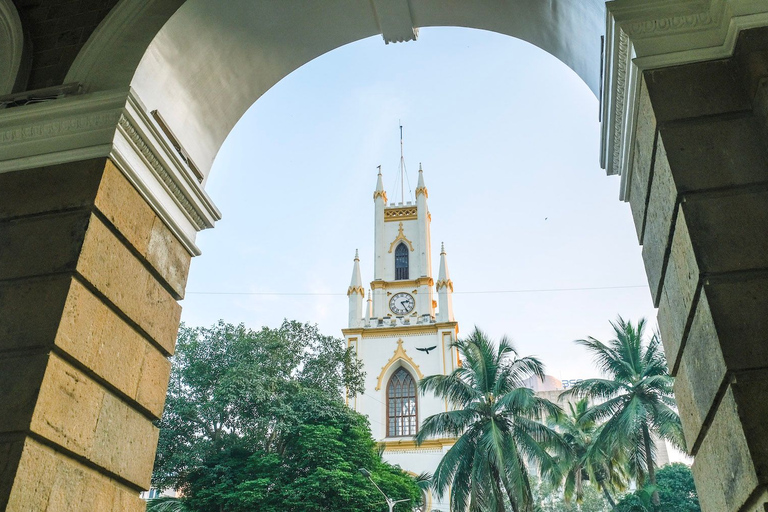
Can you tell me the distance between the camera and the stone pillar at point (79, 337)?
2594 millimetres

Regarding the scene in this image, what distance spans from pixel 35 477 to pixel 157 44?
236cm

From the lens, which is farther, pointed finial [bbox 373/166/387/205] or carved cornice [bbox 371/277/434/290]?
pointed finial [bbox 373/166/387/205]

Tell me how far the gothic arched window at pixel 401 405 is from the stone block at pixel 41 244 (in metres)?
30.1

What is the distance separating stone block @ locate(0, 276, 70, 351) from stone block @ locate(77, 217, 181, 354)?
149 millimetres

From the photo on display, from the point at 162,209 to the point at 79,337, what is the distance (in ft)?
3.30

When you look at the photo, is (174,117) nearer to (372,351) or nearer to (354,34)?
(354,34)

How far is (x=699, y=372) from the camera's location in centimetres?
261

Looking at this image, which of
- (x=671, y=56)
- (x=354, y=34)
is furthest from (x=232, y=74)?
(x=671, y=56)

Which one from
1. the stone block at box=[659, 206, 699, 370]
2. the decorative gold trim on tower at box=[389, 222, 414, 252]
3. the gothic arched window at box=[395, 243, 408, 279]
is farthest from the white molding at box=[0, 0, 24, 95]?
the decorative gold trim on tower at box=[389, 222, 414, 252]

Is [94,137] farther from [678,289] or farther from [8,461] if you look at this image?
[678,289]

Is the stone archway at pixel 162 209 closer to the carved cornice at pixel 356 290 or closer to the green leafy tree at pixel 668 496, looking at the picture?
the green leafy tree at pixel 668 496

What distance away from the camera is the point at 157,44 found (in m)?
3.73

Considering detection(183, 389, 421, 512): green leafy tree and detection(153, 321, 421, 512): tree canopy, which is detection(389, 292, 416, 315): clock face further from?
detection(183, 389, 421, 512): green leafy tree

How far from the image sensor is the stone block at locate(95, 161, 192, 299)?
3225mm
